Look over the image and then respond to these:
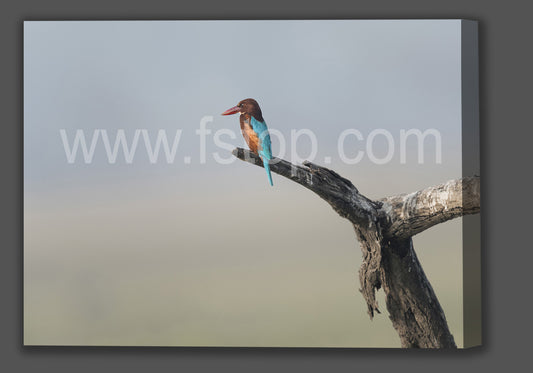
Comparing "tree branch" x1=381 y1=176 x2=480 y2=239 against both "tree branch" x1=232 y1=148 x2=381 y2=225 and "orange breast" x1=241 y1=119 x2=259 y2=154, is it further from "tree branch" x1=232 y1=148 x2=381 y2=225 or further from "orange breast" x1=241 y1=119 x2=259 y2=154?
"orange breast" x1=241 y1=119 x2=259 y2=154

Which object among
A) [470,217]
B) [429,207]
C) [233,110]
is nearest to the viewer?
[429,207]

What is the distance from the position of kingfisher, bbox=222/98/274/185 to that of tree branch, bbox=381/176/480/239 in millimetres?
879

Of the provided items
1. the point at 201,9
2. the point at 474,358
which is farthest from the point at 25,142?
the point at 474,358

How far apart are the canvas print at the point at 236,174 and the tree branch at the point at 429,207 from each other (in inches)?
2.2

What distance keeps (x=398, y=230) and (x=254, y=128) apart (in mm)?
1192

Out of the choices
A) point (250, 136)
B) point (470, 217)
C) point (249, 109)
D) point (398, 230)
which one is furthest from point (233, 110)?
point (470, 217)

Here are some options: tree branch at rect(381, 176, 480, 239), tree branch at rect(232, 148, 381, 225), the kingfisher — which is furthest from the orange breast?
tree branch at rect(381, 176, 480, 239)

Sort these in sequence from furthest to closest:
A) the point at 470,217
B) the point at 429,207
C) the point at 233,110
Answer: the point at 233,110, the point at 470,217, the point at 429,207

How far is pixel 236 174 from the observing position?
484 cm

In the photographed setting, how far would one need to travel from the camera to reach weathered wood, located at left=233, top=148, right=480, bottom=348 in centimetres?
464

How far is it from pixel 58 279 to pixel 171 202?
37.2 inches

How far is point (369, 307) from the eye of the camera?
15.7 ft

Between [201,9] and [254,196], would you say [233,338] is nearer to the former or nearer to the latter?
[254,196]

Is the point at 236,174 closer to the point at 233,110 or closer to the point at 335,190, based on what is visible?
the point at 233,110
